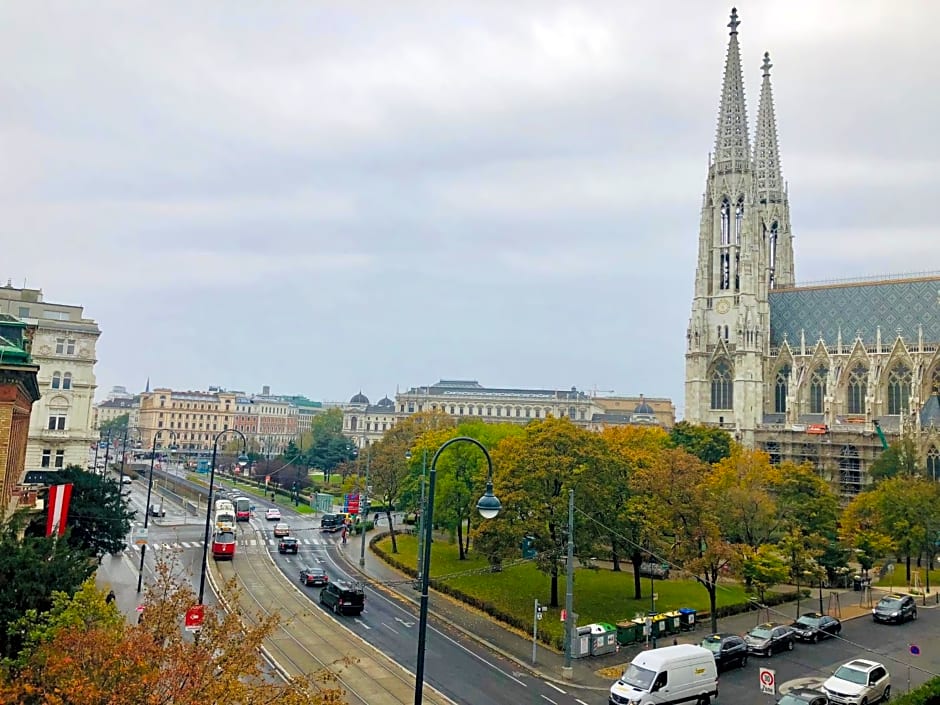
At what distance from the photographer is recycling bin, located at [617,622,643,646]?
3569cm

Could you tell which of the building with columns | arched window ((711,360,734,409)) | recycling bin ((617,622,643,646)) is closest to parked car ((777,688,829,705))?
recycling bin ((617,622,643,646))

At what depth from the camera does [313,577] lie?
45625mm

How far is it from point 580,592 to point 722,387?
64603 mm

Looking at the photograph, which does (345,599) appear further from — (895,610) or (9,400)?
(895,610)

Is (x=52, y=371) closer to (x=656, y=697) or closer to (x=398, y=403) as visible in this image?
(x=656, y=697)

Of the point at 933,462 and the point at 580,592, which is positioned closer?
the point at 580,592

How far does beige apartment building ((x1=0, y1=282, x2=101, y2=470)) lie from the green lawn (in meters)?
29.5

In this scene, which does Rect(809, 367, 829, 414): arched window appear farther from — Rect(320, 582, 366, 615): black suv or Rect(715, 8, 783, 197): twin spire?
Rect(320, 582, 366, 615): black suv

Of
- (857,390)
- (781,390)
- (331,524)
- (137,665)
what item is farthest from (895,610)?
(781,390)

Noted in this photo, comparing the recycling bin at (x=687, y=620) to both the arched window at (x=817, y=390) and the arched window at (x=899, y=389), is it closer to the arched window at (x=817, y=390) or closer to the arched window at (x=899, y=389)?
the arched window at (x=899, y=389)

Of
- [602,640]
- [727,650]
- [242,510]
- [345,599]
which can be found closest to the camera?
[727,650]

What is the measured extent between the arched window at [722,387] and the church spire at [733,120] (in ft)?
94.9

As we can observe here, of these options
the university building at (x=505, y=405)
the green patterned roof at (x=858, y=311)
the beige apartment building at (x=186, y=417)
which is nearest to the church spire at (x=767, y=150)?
the green patterned roof at (x=858, y=311)

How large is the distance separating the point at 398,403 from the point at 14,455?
142 meters
